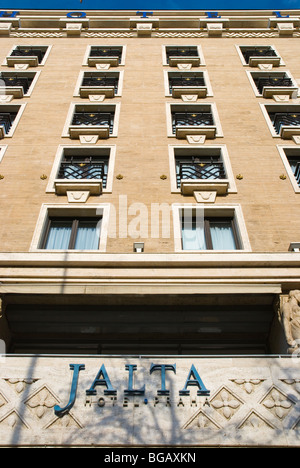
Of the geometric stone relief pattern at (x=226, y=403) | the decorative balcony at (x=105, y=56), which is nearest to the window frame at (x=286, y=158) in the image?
the geometric stone relief pattern at (x=226, y=403)

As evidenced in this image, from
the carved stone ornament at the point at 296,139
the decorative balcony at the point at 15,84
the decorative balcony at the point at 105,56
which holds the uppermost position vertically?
the decorative balcony at the point at 105,56

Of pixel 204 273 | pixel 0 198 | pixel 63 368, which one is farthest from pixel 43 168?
pixel 63 368

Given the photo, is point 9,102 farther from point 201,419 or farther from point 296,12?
point 296,12

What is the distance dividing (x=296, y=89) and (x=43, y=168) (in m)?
11.9

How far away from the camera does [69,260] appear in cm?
1160

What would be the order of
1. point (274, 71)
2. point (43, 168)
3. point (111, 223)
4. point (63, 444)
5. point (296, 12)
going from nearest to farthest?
point (63, 444)
point (111, 223)
point (43, 168)
point (274, 71)
point (296, 12)

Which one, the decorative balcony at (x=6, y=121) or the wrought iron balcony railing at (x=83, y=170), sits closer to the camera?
the wrought iron balcony railing at (x=83, y=170)

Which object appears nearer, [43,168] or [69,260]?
[69,260]

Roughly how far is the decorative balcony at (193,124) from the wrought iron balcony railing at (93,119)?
8.78ft

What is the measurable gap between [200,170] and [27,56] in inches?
487

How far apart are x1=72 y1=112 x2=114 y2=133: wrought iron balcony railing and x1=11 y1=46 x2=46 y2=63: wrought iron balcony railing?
7.14m

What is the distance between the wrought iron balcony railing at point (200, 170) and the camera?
1554cm

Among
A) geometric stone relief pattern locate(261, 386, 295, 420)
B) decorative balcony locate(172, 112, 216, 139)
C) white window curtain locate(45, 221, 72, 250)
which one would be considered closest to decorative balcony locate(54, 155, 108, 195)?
white window curtain locate(45, 221, 72, 250)

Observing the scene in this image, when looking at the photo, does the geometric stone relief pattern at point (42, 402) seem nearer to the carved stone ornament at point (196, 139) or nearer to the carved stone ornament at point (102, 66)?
the carved stone ornament at point (196, 139)
